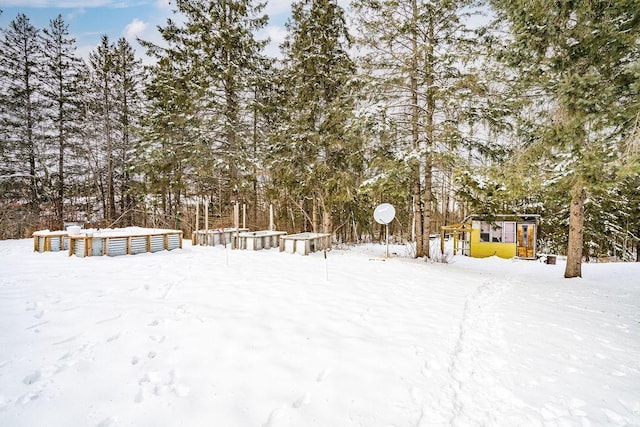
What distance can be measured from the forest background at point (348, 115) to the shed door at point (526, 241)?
214cm

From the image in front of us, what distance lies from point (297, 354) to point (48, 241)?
9189mm

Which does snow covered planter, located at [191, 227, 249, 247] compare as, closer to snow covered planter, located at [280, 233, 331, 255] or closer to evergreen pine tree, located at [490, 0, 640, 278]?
snow covered planter, located at [280, 233, 331, 255]

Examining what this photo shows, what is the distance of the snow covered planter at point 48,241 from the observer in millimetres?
8172

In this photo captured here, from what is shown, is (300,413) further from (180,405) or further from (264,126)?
(264,126)

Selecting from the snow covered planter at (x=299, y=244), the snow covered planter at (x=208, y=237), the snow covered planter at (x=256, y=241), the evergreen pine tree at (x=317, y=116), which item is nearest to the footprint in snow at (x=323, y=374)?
the snow covered planter at (x=299, y=244)

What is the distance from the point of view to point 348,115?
959cm

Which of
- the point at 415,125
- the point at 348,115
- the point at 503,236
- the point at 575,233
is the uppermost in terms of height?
the point at 348,115

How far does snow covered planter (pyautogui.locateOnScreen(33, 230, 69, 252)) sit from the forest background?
17.1 feet

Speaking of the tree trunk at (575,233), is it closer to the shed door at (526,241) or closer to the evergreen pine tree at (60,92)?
the shed door at (526,241)

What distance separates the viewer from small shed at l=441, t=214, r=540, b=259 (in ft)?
48.2

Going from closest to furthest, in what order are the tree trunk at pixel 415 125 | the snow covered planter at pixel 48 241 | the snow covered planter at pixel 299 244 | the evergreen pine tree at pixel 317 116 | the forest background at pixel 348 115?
the forest background at pixel 348 115 → the snow covered planter at pixel 48 241 → the tree trunk at pixel 415 125 → the snow covered planter at pixel 299 244 → the evergreen pine tree at pixel 317 116

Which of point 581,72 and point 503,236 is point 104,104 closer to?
point 581,72

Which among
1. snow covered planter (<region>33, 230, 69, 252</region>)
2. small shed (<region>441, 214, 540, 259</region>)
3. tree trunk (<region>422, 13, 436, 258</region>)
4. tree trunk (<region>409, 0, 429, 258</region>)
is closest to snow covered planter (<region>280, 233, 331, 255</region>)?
tree trunk (<region>409, 0, 429, 258</region>)

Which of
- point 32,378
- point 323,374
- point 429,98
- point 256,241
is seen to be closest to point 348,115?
point 429,98
